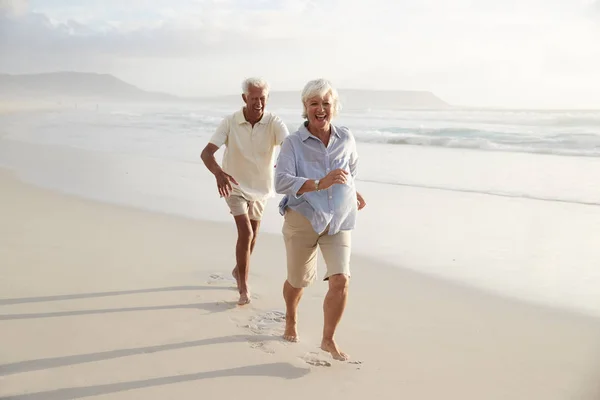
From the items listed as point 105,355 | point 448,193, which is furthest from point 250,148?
point 448,193

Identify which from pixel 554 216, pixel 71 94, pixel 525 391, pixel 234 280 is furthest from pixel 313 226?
pixel 71 94

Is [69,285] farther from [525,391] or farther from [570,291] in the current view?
[570,291]

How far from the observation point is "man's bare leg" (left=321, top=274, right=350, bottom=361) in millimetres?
3432

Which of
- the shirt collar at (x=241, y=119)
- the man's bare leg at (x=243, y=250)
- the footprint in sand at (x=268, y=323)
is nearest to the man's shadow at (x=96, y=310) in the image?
the man's bare leg at (x=243, y=250)

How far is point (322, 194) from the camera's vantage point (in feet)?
11.2

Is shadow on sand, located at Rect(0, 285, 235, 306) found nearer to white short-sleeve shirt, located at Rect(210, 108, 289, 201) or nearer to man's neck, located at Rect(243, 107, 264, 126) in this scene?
white short-sleeve shirt, located at Rect(210, 108, 289, 201)

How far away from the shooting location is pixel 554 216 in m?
7.88

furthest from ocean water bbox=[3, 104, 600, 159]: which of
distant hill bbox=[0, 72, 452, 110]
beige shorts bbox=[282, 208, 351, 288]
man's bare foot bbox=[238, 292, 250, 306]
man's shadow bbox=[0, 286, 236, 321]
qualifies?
distant hill bbox=[0, 72, 452, 110]

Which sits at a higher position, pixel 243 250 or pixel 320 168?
pixel 320 168

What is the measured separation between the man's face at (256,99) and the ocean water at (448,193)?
2.22 meters

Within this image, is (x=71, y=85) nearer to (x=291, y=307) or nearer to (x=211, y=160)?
(x=211, y=160)

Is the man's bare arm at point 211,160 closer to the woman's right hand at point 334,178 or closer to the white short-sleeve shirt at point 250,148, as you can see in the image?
the white short-sleeve shirt at point 250,148

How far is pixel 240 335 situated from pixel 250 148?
1.35m

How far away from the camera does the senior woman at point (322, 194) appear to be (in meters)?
3.30
